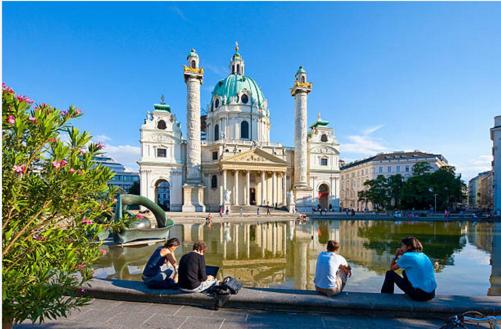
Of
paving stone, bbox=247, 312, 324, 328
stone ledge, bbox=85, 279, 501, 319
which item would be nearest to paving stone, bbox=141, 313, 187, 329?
stone ledge, bbox=85, 279, 501, 319

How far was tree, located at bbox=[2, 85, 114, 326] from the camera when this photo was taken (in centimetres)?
256

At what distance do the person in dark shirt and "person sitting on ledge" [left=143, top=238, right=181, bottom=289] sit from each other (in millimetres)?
315

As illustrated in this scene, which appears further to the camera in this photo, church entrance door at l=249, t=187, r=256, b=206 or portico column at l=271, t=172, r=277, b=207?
church entrance door at l=249, t=187, r=256, b=206

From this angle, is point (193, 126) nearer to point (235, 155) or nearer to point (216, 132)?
point (235, 155)

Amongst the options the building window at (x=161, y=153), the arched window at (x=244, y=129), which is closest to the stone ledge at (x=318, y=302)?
the building window at (x=161, y=153)

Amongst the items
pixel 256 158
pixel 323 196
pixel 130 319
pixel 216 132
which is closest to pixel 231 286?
pixel 130 319

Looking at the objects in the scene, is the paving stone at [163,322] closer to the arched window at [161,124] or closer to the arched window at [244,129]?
the arched window at [161,124]

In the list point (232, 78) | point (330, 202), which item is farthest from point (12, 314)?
point (232, 78)

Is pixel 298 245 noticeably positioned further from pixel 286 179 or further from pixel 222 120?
pixel 222 120

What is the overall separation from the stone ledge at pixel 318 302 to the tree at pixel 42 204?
6.78ft

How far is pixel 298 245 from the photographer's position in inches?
516

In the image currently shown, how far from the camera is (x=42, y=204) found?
2824 millimetres

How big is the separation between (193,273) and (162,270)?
0.84 metres

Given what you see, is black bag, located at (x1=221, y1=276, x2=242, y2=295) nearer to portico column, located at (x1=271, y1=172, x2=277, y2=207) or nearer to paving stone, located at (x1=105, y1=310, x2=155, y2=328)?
paving stone, located at (x1=105, y1=310, x2=155, y2=328)
